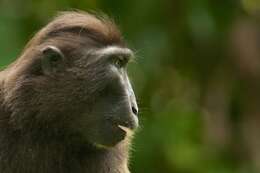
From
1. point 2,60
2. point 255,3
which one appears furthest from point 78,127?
point 255,3

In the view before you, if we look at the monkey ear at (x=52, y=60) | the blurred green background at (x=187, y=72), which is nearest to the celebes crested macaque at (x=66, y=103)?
the monkey ear at (x=52, y=60)

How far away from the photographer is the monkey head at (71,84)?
22.0 ft

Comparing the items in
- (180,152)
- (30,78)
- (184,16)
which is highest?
(30,78)

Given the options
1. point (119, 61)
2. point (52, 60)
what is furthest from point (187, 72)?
point (52, 60)

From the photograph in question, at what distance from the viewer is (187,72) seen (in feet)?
35.6

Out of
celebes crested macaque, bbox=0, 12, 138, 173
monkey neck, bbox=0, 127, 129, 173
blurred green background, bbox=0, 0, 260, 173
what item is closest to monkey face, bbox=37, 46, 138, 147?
celebes crested macaque, bbox=0, 12, 138, 173

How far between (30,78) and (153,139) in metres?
3.30

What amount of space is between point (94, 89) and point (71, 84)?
0.17 meters

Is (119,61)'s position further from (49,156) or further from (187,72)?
(187,72)

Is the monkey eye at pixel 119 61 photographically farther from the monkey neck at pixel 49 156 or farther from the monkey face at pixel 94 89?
the monkey neck at pixel 49 156

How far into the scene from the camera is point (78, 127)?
679 centimetres

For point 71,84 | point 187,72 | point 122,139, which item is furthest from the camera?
point 187,72

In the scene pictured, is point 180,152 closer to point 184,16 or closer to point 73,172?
point 184,16

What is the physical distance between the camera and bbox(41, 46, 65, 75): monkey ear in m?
6.73
